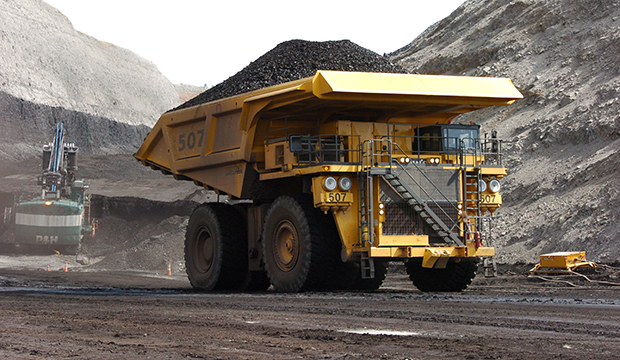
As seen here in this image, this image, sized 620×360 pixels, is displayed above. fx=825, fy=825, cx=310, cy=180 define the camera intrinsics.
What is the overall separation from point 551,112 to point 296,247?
17534 mm

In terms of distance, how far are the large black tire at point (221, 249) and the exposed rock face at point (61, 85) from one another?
4491cm

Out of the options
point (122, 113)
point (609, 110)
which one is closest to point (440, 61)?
point (609, 110)

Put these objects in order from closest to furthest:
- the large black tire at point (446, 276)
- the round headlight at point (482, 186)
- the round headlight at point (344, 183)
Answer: the round headlight at point (344, 183)
the round headlight at point (482, 186)
the large black tire at point (446, 276)

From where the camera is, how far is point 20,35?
239 ft

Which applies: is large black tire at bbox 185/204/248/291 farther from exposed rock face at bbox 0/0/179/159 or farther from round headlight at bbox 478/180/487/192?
exposed rock face at bbox 0/0/179/159

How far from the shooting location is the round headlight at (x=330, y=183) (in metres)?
12.7

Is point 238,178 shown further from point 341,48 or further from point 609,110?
point 609,110

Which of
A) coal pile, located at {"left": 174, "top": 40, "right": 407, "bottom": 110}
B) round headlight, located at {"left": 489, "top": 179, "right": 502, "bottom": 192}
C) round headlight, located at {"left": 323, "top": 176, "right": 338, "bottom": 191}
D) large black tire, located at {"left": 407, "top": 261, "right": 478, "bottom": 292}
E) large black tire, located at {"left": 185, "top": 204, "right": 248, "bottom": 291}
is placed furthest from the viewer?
coal pile, located at {"left": 174, "top": 40, "right": 407, "bottom": 110}

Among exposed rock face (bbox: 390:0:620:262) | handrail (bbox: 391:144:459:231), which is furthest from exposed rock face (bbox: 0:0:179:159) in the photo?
handrail (bbox: 391:144:459:231)

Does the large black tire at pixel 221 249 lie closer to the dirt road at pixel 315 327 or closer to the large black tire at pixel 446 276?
the large black tire at pixel 446 276

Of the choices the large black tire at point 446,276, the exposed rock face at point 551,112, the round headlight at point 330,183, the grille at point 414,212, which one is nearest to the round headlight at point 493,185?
the grille at point 414,212

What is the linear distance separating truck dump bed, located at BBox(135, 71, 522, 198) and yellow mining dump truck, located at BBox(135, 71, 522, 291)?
0.02 meters

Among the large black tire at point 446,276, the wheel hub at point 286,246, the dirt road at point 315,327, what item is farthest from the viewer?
the large black tire at point 446,276

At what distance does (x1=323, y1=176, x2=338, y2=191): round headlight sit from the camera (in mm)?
12688
